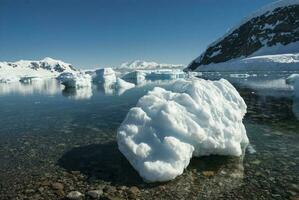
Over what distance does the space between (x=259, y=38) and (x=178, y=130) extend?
128m

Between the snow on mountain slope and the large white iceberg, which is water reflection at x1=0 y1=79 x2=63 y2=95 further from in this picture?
the snow on mountain slope

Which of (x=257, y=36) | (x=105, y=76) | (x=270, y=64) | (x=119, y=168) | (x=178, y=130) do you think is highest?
(x=257, y=36)

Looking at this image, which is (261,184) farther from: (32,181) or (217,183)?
(32,181)

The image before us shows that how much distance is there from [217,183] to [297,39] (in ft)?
386

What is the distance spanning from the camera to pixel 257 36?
13012 centimetres

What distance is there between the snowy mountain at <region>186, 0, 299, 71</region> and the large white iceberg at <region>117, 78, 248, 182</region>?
10337 centimetres

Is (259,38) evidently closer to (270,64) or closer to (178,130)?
(270,64)

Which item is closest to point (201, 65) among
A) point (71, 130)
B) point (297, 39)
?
point (297, 39)

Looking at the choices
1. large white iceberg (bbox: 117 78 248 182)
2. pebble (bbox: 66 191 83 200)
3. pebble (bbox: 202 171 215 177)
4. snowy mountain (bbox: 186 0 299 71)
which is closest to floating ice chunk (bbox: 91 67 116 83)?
snowy mountain (bbox: 186 0 299 71)

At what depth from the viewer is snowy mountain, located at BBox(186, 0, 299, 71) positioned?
4606 inches

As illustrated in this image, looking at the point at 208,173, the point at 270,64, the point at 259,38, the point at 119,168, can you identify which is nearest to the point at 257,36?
the point at 259,38

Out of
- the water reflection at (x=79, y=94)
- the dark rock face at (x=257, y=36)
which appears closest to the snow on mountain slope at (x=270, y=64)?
the dark rock face at (x=257, y=36)

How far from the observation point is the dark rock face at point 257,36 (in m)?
122

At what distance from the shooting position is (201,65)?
454ft
